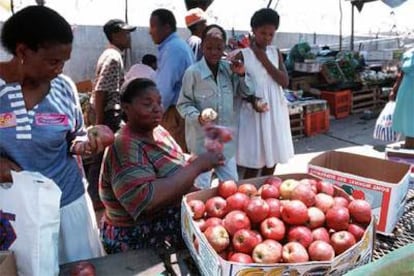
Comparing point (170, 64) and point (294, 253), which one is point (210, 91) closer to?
point (170, 64)

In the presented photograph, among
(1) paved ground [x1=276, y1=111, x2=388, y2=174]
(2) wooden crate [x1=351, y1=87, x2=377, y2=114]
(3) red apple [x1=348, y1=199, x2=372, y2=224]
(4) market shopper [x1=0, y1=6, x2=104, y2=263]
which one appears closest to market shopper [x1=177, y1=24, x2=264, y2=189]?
(4) market shopper [x1=0, y1=6, x2=104, y2=263]

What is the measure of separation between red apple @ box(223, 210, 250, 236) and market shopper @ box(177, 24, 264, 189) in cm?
146

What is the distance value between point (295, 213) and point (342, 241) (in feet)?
0.49

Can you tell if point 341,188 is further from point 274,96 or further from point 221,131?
point 274,96

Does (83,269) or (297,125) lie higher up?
(83,269)

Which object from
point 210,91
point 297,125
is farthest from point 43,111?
point 297,125

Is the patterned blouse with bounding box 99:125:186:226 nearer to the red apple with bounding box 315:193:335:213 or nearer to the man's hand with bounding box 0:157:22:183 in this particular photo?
the man's hand with bounding box 0:157:22:183

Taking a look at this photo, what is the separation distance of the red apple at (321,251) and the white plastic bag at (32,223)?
0.73 m

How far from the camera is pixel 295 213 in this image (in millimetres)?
1301

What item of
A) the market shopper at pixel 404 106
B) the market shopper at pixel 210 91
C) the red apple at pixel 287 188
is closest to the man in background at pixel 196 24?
the market shopper at pixel 210 91

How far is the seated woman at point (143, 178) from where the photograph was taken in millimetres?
1528

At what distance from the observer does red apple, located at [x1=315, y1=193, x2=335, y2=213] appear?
1371 millimetres

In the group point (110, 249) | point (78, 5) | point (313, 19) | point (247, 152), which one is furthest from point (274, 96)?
point (313, 19)

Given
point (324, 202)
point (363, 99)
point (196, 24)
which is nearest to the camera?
point (324, 202)
